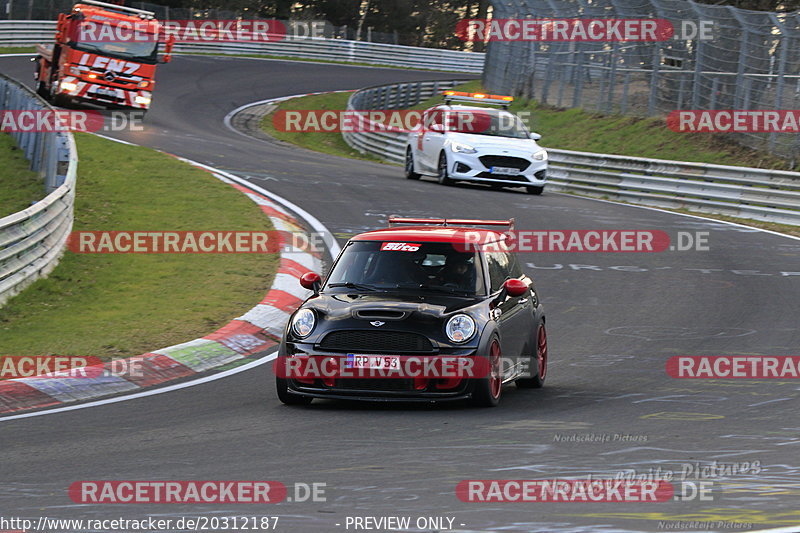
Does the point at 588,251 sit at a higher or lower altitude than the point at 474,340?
lower

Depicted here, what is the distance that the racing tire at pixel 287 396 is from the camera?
930 cm

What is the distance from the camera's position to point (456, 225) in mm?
10852

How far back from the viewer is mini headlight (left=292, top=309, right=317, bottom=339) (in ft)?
30.7

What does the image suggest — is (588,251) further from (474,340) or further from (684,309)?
(474,340)

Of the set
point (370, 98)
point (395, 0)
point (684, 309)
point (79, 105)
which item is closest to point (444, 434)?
point (684, 309)

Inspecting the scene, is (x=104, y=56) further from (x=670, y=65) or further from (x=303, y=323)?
(x=303, y=323)

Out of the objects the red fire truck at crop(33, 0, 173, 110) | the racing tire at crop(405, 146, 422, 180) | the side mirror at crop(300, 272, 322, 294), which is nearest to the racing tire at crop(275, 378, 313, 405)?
→ the side mirror at crop(300, 272, 322, 294)

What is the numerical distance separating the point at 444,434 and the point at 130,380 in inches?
127

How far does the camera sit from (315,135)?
1602 inches

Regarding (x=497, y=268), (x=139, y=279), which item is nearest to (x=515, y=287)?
(x=497, y=268)

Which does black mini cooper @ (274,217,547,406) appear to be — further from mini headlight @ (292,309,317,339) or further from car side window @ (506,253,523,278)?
car side window @ (506,253,523,278)

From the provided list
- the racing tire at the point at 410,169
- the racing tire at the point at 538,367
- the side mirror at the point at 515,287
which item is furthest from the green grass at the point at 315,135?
the side mirror at the point at 515,287

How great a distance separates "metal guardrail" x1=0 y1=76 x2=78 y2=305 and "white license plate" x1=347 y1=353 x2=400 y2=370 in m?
5.34

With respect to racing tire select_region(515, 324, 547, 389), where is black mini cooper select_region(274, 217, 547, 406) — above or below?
above
